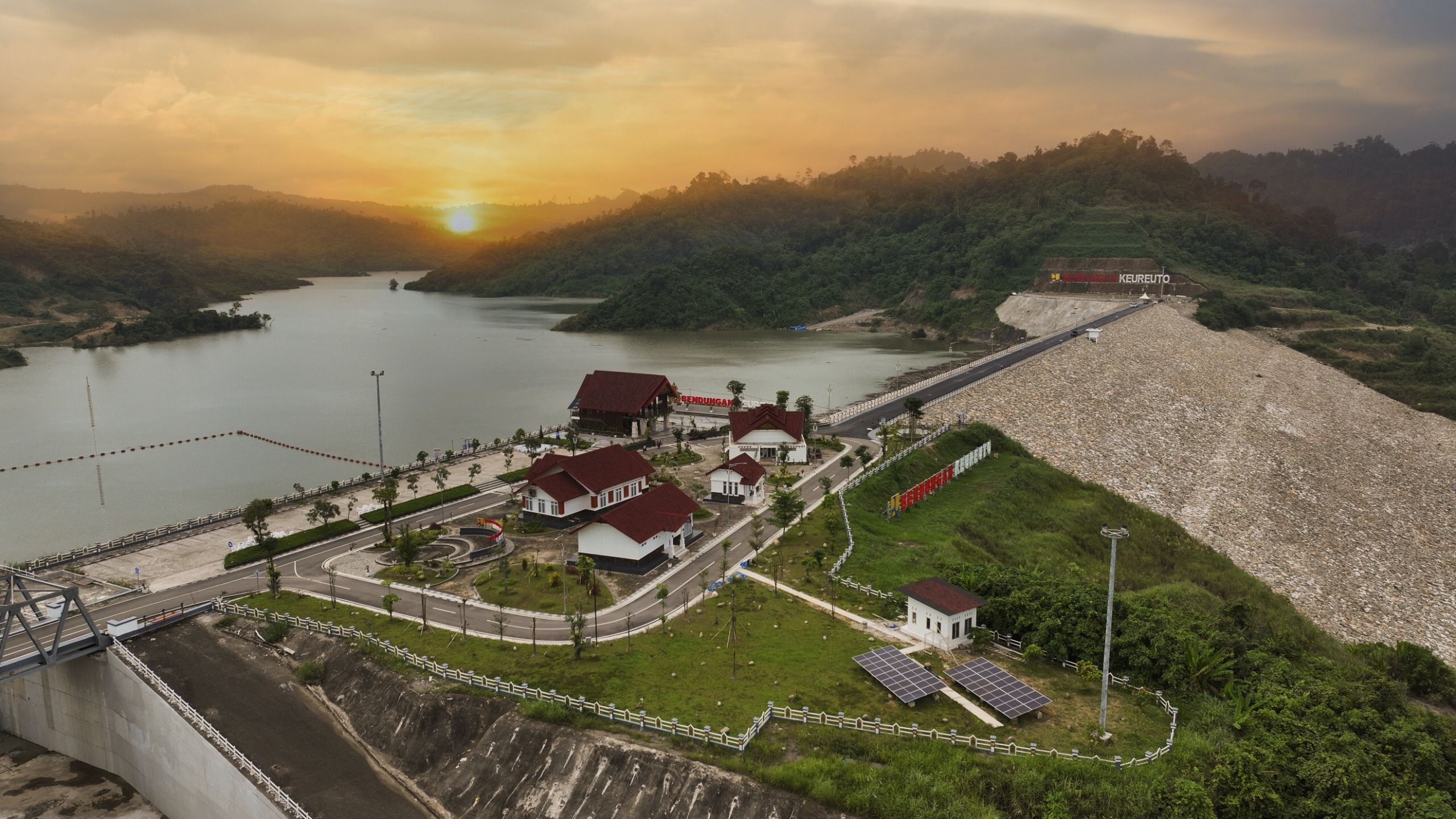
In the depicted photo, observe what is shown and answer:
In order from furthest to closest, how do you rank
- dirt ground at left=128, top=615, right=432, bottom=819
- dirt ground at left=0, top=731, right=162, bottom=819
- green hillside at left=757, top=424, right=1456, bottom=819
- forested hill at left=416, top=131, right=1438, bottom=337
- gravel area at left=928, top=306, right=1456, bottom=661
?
forested hill at left=416, top=131, right=1438, bottom=337, gravel area at left=928, top=306, right=1456, bottom=661, dirt ground at left=0, top=731, right=162, bottom=819, dirt ground at left=128, top=615, right=432, bottom=819, green hillside at left=757, top=424, right=1456, bottom=819

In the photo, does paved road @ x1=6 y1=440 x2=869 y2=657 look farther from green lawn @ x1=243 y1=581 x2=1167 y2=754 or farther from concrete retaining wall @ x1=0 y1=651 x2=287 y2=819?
concrete retaining wall @ x1=0 y1=651 x2=287 y2=819

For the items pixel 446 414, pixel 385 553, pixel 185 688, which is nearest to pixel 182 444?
pixel 446 414

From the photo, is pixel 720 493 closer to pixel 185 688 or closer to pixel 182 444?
pixel 185 688

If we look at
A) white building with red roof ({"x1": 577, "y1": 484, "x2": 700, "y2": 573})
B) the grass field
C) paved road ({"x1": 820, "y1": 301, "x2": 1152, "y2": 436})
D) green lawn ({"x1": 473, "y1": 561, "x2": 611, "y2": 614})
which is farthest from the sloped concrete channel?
the grass field

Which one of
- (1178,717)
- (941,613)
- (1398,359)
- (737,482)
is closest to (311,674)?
(941,613)

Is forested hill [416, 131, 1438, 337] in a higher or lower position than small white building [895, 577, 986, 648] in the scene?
higher

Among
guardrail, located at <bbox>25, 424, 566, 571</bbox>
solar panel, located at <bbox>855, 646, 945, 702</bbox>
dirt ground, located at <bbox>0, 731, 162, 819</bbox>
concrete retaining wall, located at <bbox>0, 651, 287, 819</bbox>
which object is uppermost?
→ solar panel, located at <bbox>855, 646, 945, 702</bbox>

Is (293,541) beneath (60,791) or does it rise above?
above

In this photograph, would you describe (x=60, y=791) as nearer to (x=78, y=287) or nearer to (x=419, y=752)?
(x=419, y=752)
